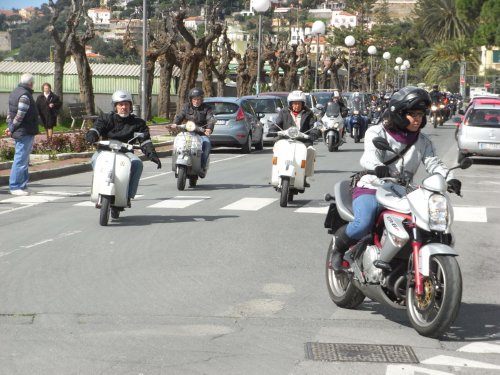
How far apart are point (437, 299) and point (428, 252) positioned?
0.33 meters

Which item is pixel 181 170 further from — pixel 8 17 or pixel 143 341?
pixel 8 17

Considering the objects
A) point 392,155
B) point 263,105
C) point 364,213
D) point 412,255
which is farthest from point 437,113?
point 412,255

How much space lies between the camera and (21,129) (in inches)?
722

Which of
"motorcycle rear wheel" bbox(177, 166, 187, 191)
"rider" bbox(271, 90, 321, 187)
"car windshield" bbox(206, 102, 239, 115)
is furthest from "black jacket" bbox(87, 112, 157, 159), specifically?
"car windshield" bbox(206, 102, 239, 115)

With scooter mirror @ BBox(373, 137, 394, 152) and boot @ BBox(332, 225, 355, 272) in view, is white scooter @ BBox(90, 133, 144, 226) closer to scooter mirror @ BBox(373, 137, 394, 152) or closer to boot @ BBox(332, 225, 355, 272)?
boot @ BBox(332, 225, 355, 272)

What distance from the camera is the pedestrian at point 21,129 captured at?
18.2 meters

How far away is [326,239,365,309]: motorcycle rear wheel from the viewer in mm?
8531

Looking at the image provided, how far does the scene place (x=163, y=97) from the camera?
5200cm

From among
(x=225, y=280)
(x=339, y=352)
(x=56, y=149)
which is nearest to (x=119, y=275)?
(x=225, y=280)

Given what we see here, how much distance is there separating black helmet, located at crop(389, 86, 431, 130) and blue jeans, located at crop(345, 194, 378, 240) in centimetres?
58

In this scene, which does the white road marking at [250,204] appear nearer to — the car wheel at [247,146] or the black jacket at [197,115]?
the black jacket at [197,115]

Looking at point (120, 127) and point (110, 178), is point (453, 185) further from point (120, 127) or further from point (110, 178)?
point (120, 127)

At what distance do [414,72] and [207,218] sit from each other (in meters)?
142

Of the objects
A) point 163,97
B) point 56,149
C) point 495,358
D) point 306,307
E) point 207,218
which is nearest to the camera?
point 495,358
